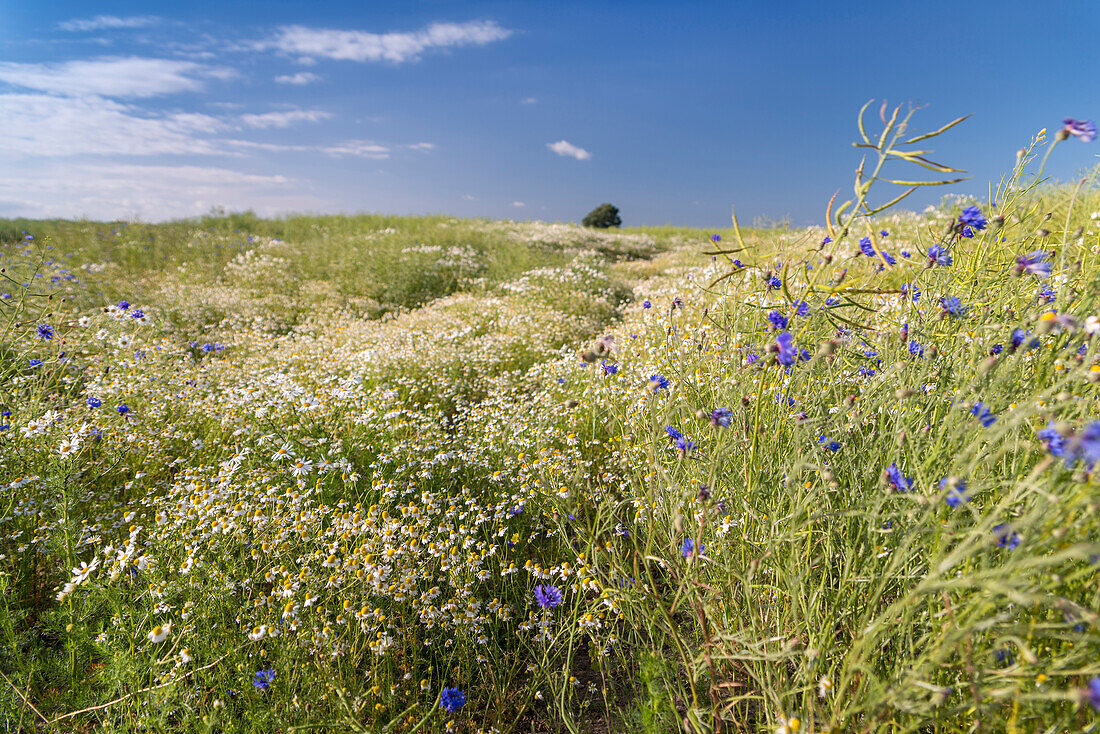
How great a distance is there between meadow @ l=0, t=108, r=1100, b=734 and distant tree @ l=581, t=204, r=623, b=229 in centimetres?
2935

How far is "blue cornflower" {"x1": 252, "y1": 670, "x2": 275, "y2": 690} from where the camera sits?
1.71 metres

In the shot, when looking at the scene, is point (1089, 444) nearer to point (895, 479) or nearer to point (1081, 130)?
point (895, 479)

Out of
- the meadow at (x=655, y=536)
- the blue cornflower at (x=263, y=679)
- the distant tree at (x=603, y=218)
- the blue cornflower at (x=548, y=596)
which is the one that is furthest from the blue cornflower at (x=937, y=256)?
the distant tree at (x=603, y=218)

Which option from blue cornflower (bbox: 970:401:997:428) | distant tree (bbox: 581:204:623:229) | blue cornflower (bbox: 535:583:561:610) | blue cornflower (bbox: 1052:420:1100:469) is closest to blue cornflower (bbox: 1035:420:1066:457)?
blue cornflower (bbox: 970:401:997:428)

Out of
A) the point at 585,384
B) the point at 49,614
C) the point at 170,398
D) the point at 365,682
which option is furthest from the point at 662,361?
the point at 170,398

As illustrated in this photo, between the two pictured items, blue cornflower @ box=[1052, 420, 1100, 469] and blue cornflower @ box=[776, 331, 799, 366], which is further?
blue cornflower @ box=[776, 331, 799, 366]

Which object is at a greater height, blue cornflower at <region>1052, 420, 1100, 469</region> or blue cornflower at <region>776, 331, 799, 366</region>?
blue cornflower at <region>776, 331, 799, 366</region>

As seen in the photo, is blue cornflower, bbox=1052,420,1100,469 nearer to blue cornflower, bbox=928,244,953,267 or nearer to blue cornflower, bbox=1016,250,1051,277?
blue cornflower, bbox=1016,250,1051,277

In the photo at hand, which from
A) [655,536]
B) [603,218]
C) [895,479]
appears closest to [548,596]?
[655,536]

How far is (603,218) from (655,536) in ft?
104

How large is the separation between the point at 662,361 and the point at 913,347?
74.2 inches

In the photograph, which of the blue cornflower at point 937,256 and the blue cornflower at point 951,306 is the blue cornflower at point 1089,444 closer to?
the blue cornflower at point 951,306

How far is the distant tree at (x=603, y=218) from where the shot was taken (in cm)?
3197

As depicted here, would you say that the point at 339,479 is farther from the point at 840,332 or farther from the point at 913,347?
the point at 913,347
